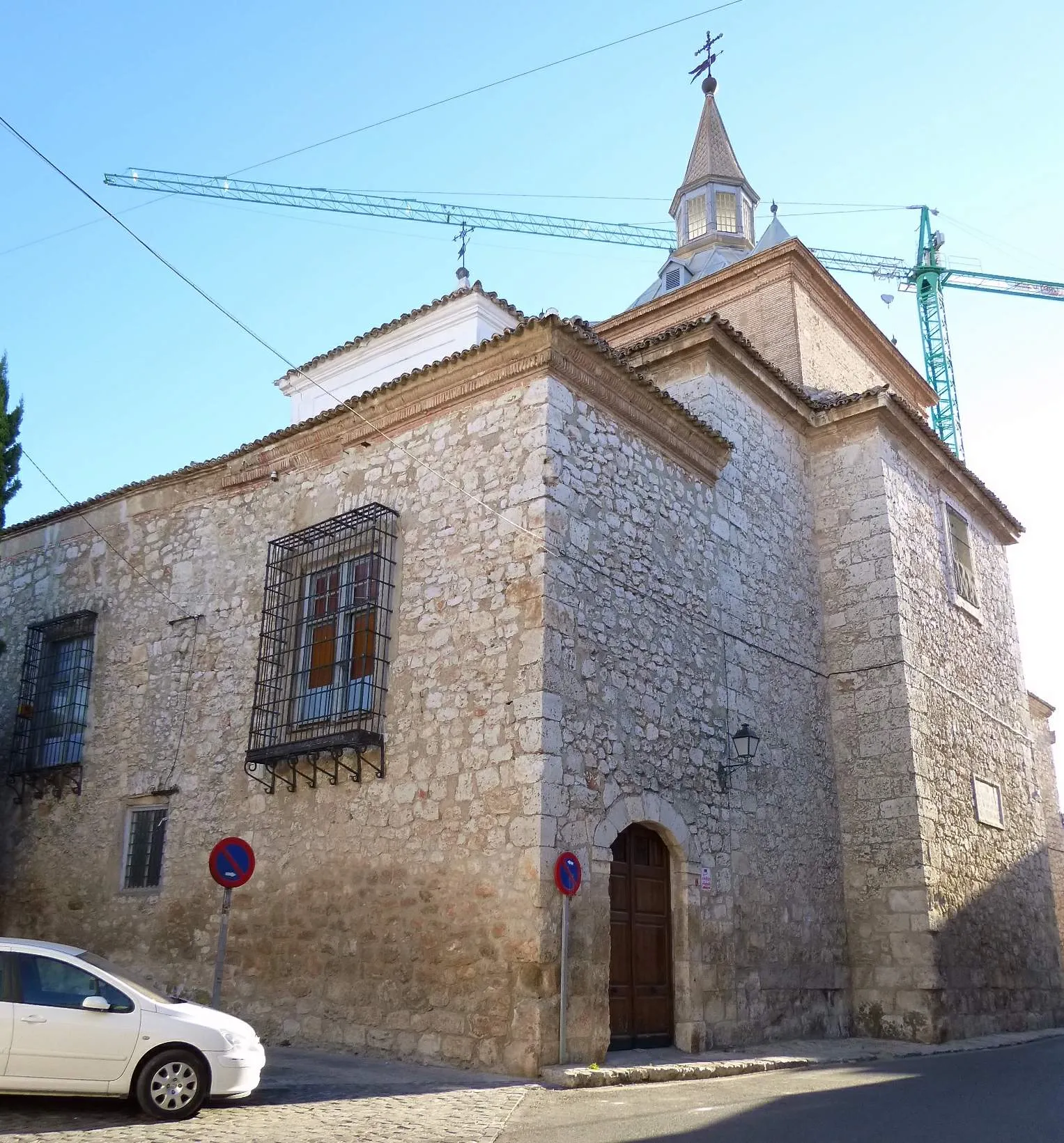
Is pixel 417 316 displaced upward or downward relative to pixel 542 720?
upward

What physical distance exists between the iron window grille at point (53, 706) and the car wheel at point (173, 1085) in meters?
7.14

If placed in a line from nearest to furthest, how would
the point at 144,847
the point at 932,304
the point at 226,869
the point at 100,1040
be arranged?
1. the point at 100,1040
2. the point at 226,869
3. the point at 144,847
4. the point at 932,304

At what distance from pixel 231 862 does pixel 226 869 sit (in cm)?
6

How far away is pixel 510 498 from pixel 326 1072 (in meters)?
4.89

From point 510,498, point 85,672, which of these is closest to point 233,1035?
point 510,498

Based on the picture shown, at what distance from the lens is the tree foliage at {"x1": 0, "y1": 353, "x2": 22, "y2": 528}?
507 inches

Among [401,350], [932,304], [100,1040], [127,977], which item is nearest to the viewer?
[100,1040]

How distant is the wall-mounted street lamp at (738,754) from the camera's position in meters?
10.5

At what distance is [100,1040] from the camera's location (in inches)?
241

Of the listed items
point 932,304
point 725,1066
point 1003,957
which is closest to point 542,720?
point 725,1066

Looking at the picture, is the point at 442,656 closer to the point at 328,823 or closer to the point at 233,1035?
the point at 328,823

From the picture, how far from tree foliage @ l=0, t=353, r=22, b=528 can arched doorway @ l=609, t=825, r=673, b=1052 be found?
859 cm

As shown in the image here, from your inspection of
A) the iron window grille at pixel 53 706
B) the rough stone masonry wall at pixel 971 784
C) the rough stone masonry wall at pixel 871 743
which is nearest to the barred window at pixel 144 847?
the iron window grille at pixel 53 706

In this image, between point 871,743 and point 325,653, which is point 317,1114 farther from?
point 871,743
